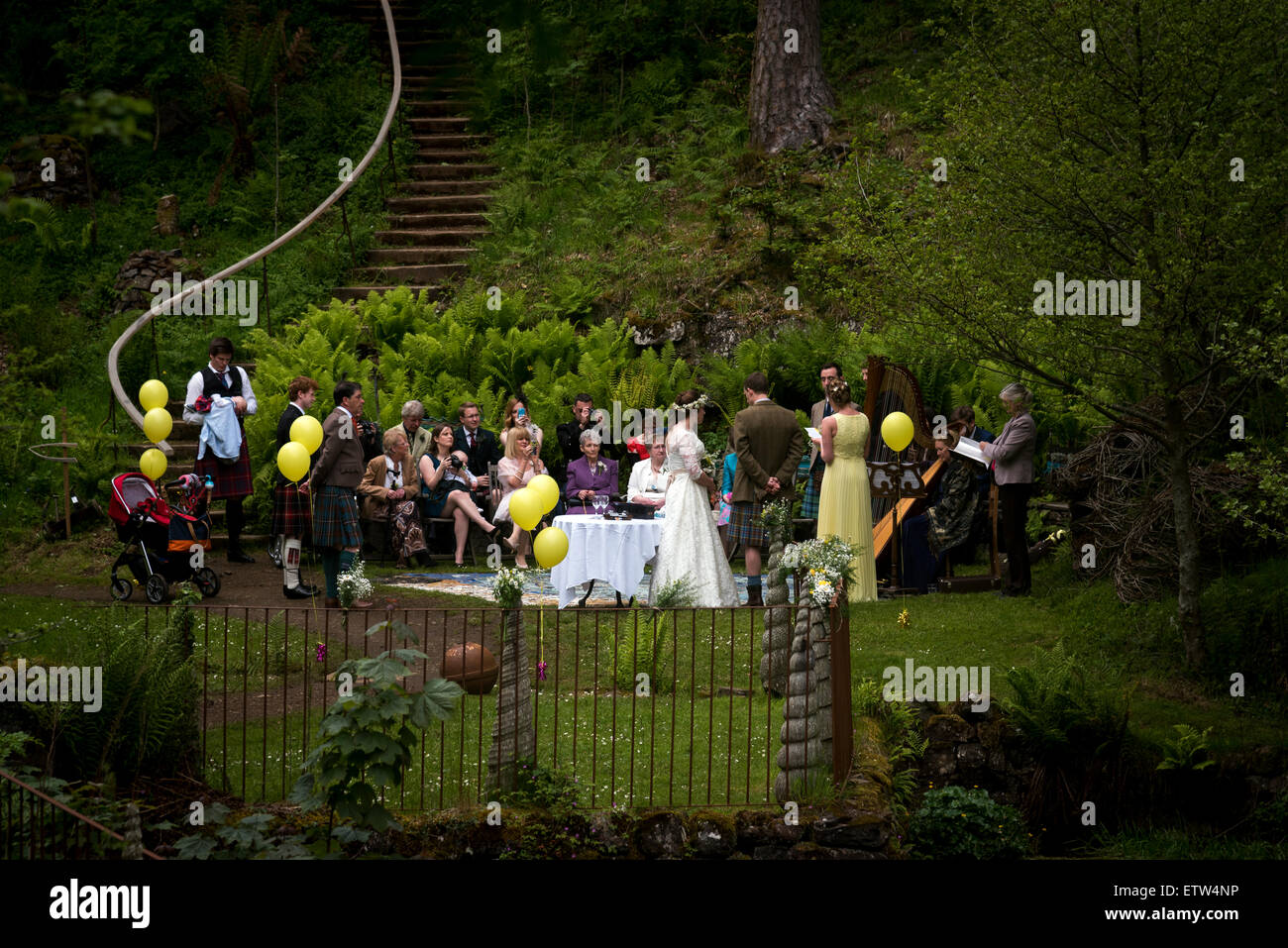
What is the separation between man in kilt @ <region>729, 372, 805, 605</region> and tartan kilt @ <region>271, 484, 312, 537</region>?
4085 mm

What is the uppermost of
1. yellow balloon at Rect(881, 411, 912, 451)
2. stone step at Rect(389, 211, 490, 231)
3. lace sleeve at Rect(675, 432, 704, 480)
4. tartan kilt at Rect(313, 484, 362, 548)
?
stone step at Rect(389, 211, 490, 231)

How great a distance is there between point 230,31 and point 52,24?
10.3ft

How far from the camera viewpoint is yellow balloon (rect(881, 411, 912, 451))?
11.9 metres

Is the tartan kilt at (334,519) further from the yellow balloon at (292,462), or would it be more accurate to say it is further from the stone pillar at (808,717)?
the stone pillar at (808,717)

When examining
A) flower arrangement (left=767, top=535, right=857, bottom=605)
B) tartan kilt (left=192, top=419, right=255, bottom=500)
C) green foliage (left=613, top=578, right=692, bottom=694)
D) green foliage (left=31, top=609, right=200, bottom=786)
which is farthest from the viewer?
tartan kilt (left=192, top=419, right=255, bottom=500)

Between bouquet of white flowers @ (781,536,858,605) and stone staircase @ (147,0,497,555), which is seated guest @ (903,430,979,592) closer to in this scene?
bouquet of white flowers @ (781,536,858,605)

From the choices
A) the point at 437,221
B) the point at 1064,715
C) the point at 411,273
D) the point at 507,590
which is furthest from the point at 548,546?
the point at 437,221

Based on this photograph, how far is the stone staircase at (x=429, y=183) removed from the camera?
20.0 metres

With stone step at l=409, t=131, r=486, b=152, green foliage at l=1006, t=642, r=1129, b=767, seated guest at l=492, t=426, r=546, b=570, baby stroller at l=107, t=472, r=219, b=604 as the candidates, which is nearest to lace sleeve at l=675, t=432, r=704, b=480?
seated guest at l=492, t=426, r=546, b=570

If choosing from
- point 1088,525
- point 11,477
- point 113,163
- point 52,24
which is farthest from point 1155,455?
point 52,24

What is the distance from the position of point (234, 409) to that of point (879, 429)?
6656 millimetres

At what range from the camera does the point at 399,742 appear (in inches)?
260

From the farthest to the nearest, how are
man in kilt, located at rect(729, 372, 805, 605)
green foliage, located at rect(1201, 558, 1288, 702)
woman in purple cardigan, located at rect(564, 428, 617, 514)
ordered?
Result: woman in purple cardigan, located at rect(564, 428, 617, 514), man in kilt, located at rect(729, 372, 805, 605), green foliage, located at rect(1201, 558, 1288, 702)

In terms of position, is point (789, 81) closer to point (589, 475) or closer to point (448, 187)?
Result: point (448, 187)
